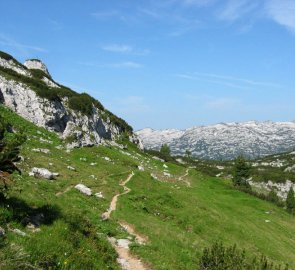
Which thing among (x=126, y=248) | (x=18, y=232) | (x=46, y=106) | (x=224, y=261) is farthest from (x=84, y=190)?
(x=46, y=106)

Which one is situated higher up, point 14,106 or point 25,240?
Result: point 14,106

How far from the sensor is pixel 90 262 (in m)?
15.2

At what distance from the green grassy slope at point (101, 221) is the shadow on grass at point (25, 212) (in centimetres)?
5

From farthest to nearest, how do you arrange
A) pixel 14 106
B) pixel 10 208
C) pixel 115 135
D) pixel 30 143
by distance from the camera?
1. pixel 115 135
2. pixel 14 106
3. pixel 30 143
4. pixel 10 208

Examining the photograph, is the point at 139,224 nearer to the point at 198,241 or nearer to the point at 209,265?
the point at 198,241

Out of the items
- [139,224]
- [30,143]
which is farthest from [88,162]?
[139,224]

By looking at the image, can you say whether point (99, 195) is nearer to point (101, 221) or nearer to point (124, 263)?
point (101, 221)

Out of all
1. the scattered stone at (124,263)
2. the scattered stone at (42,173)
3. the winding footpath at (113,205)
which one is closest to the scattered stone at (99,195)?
the winding footpath at (113,205)

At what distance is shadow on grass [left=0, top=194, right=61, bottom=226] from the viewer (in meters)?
16.1

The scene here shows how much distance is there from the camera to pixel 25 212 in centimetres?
1720

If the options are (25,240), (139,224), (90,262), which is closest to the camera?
(25,240)

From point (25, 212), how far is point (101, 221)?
9.32m

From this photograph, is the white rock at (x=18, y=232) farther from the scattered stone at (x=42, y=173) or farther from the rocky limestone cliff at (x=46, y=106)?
the rocky limestone cliff at (x=46, y=106)

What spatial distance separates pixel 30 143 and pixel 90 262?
38.5 metres
